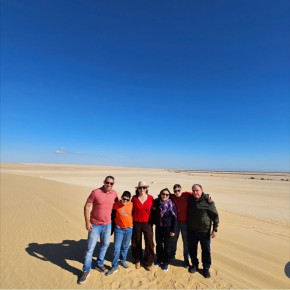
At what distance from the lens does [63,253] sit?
18.6 feet

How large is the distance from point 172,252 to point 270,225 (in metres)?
6.61

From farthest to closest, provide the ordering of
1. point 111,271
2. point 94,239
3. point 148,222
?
point 148,222 < point 111,271 < point 94,239

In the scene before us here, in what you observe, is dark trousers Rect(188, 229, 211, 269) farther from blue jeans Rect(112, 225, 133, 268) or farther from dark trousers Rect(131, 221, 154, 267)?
blue jeans Rect(112, 225, 133, 268)

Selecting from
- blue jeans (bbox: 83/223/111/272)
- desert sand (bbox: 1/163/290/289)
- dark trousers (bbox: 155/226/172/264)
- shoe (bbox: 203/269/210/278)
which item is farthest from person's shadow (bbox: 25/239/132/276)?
shoe (bbox: 203/269/210/278)

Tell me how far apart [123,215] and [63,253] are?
2.84 m

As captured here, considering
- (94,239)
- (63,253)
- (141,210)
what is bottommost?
(63,253)

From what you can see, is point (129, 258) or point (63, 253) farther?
point (63, 253)

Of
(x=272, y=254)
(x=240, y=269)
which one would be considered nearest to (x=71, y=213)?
(x=240, y=269)

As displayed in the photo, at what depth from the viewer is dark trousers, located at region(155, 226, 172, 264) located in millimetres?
4551

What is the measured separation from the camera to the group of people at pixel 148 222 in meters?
4.31

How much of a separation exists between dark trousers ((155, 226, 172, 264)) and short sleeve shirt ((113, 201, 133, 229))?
742 mm

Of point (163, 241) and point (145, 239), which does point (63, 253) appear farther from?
point (163, 241)

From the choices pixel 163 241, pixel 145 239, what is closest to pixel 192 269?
pixel 163 241

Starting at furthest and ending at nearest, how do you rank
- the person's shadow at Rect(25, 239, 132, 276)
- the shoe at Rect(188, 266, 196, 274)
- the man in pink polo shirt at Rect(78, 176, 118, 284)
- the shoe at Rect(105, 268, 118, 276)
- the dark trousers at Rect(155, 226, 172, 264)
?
the person's shadow at Rect(25, 239, 132, 276)
the shoe at Rect(188, 266, 196, 274)
the dark trousers at Rect(155, 226, 172, 264)
the shoe at Rect(105, 268, 118, 276)
the man in pink polo shirt at Rect(78, 176, 118, 284)
